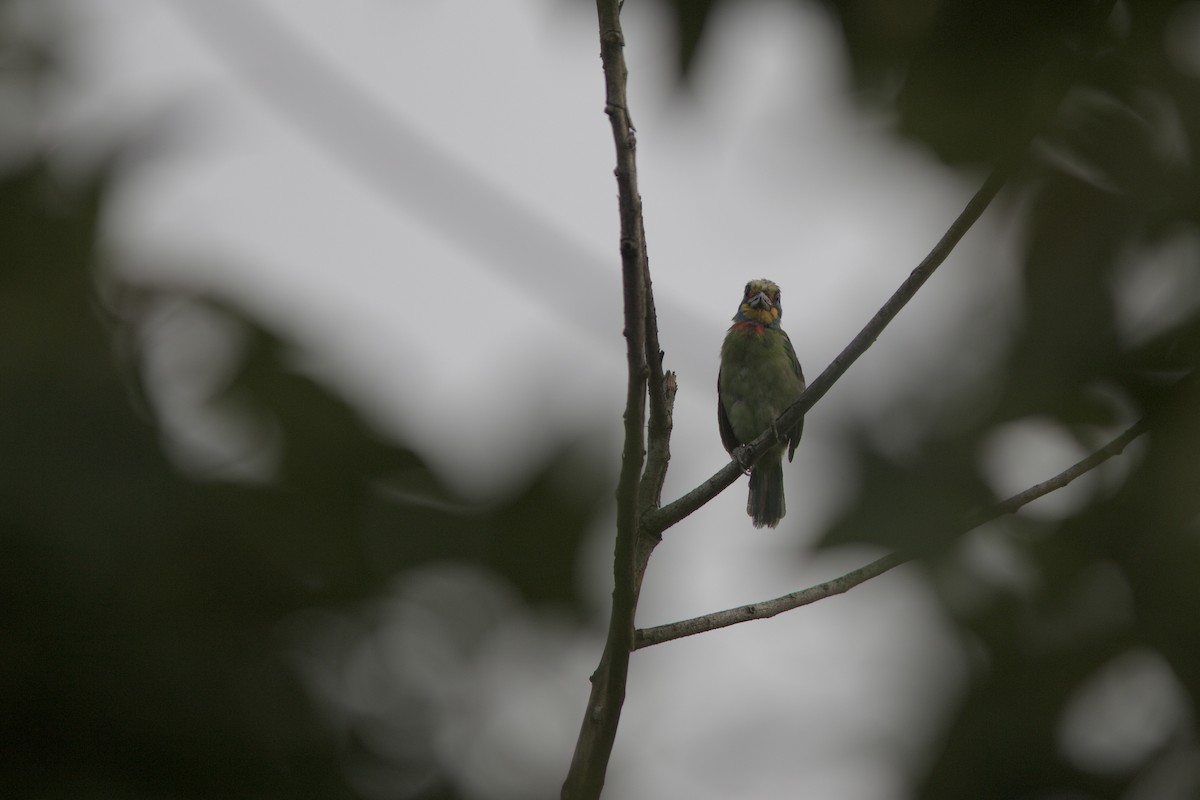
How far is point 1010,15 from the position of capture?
1.25 metres

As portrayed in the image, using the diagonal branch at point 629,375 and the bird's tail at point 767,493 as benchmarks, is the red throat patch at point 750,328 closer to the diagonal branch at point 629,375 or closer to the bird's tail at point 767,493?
the bird's tail at point 767,493

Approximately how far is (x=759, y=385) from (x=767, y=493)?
75cm

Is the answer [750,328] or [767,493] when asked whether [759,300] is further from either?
Answer: [767,493]

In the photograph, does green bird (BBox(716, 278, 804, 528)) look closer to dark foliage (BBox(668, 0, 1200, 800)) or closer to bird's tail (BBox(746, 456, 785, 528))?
bird's tail (BBox(746, 456, 785, 528))

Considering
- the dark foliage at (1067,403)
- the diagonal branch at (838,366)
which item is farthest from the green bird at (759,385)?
the dark foliage at (1067,403)

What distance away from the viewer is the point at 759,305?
737cm

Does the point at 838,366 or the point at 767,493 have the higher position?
the point at 767,493

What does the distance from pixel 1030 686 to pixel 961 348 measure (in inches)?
14.6

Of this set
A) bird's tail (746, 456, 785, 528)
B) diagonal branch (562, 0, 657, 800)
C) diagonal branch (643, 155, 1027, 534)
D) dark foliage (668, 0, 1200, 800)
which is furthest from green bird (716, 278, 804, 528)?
dark foliage (668, 0, 1200, 800)

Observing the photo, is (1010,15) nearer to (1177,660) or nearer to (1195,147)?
(1195,147)

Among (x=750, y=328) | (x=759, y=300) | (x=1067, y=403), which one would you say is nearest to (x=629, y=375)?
(x=1067, y=403)

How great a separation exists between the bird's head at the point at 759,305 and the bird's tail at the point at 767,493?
37.4 inches

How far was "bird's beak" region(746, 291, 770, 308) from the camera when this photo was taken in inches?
289

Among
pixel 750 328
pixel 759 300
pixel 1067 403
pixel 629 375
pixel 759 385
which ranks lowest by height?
pixel 1067 403
